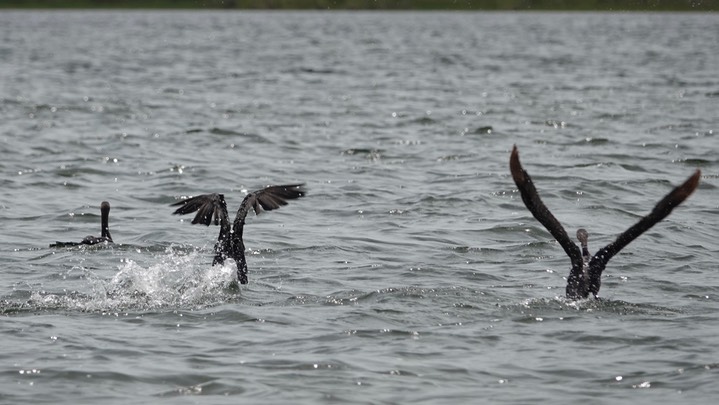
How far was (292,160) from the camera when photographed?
26.0m

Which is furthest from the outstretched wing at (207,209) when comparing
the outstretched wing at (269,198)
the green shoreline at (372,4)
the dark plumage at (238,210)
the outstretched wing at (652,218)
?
the green shoreline at (372,4)

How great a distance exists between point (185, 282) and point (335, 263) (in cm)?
244

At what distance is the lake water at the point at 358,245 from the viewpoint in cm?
1120

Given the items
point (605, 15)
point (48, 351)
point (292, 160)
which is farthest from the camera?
point (605, 15)

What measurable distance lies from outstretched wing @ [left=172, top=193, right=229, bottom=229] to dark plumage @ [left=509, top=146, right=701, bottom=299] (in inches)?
131

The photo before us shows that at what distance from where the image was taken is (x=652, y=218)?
12.0 meters

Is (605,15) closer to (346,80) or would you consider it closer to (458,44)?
(458,44)

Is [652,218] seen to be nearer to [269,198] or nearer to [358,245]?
[269,198]

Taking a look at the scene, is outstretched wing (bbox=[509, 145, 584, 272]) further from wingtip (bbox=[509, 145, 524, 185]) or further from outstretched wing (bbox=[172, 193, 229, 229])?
outstretched wing (bbox=[172, 193, 229, 229])

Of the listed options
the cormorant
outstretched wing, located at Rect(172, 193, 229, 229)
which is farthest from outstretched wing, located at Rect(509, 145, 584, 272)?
the cormorant

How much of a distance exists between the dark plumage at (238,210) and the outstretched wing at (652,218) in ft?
10.3

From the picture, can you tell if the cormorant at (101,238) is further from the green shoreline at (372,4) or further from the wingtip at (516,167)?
the green shoreline at (372,4)

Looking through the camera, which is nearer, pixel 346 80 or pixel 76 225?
pixel 76 225

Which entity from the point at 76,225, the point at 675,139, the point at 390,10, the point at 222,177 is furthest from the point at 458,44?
the point at 390,10
